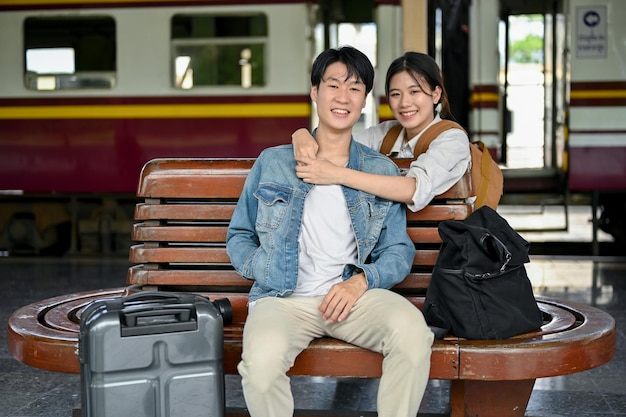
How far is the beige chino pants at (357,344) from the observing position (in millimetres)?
2693

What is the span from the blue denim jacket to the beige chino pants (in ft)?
0.40

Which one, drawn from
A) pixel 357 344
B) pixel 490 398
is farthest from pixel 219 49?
pixel 357 344

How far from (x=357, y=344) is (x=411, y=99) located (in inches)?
41.1

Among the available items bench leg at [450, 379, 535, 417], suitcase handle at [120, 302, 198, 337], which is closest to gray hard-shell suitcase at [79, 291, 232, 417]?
suitcase handle at [120, 302, 198, 337]

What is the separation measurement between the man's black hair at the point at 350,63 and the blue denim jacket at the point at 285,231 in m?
0.29

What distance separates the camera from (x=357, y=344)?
291cm

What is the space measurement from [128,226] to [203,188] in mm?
6476

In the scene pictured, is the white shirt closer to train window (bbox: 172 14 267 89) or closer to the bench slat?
the bench slat

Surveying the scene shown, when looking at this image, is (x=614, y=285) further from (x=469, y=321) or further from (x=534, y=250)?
(x=469, y=321)

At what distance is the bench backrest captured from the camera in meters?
3.34

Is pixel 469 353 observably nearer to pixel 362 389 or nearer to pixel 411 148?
pixel 411 148

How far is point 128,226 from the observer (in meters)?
9.62

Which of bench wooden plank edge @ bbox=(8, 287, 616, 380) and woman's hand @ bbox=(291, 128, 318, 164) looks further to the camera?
woman's hand @ bbox=(291, 128, 318, 164)

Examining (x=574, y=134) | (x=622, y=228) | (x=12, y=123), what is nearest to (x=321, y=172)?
(x=574, y=134)
